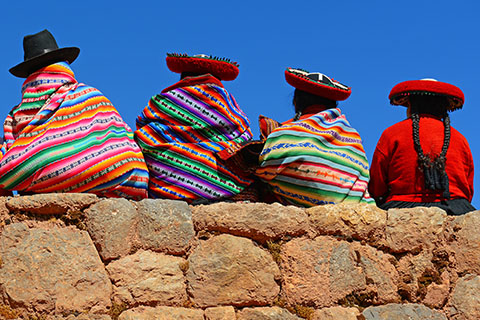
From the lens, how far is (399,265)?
4363 mm

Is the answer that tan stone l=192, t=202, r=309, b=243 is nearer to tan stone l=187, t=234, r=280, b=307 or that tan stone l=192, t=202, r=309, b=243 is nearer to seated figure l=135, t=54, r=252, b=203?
tan stone l=187, t=234, r=280, b=307

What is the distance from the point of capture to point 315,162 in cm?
462

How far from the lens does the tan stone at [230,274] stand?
405 centimetres

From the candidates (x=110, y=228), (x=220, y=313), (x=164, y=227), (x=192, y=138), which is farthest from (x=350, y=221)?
(x=110, y=228)

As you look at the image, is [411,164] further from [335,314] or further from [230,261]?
[230,261]

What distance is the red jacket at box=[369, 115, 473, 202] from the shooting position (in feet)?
16.5

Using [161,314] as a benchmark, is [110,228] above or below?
above

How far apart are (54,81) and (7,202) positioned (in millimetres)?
936

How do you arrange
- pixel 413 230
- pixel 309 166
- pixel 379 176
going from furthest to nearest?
pixel 379 176 → pixel 309 166 → pixel 413 230

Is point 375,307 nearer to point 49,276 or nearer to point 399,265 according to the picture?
point 399,265

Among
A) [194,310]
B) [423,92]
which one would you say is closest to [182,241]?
[194,310]

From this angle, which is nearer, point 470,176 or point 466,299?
point 466,299

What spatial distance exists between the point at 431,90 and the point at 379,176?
659 mm

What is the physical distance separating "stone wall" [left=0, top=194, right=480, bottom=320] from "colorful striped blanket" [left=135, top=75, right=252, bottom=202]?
519 mm
